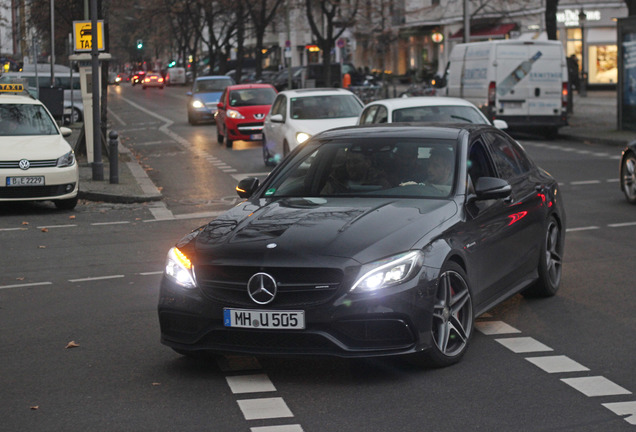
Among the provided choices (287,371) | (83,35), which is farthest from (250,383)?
(83,35)

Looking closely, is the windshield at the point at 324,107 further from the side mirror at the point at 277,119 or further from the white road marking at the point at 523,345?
the white road marking at the point at 523,345

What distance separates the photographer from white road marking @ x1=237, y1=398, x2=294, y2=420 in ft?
19.6

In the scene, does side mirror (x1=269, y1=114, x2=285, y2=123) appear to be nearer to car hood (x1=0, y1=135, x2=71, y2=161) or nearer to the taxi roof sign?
the taxi roof sign

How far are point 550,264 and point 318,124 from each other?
13.8 m

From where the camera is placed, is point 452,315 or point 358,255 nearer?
point 358,255

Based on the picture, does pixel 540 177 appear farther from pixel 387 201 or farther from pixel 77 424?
pixel 77 424

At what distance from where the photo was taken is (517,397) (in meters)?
6.27

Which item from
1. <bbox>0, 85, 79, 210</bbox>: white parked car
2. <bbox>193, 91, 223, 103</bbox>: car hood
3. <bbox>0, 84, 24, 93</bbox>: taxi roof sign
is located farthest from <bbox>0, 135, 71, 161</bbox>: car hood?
<bbox>193, 91, 223, 103</bbox>: car hood

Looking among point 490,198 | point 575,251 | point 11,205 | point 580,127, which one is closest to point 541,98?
point 580,127

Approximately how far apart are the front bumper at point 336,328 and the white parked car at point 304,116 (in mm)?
15732

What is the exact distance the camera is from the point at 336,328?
6406mm

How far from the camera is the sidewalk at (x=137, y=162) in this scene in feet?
60.9

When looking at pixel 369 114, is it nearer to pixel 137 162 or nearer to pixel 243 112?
pixel 137 162

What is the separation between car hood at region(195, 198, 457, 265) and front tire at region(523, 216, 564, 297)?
1865 millimetres
